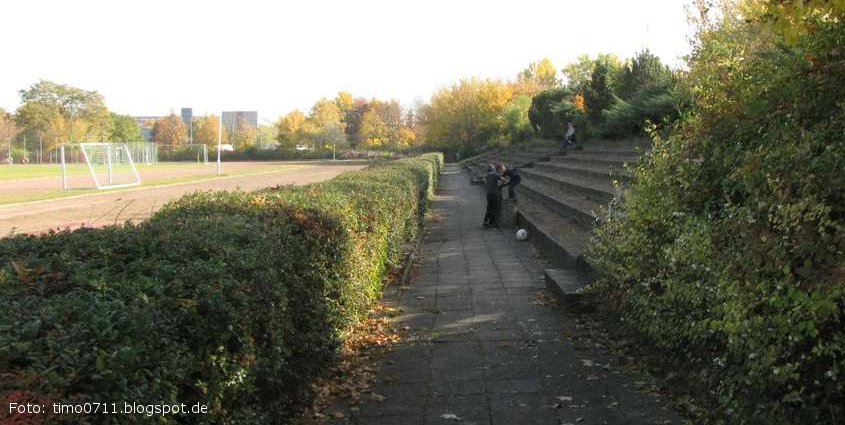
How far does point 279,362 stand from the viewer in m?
3.33

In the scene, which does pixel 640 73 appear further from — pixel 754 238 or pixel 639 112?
pixel 754 238

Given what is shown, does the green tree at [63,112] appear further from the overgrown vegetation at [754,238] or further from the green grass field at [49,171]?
the overgrown vegetation at [754,238]

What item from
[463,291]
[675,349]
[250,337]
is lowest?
[463,291]

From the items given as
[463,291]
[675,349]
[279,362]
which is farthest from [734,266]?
[463,291]

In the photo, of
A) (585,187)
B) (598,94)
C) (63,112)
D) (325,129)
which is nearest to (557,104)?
(598,94)

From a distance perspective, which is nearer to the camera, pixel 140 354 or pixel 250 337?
pixel 140 354

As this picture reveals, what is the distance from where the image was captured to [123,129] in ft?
414

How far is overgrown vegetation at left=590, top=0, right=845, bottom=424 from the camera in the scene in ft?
8.52

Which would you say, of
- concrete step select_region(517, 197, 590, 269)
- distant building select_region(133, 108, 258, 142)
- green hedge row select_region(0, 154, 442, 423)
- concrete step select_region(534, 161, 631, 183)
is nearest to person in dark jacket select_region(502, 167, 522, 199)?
concrete step select_region(517, 197, 590, 269)

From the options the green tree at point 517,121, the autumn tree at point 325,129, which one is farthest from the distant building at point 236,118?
the green tree at point 517,121

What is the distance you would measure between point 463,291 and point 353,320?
2.95 metres

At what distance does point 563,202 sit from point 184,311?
1243 cm

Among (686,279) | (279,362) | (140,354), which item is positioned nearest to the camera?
(140,354)

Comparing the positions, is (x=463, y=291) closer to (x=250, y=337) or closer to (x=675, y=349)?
(x=675, y=349)
